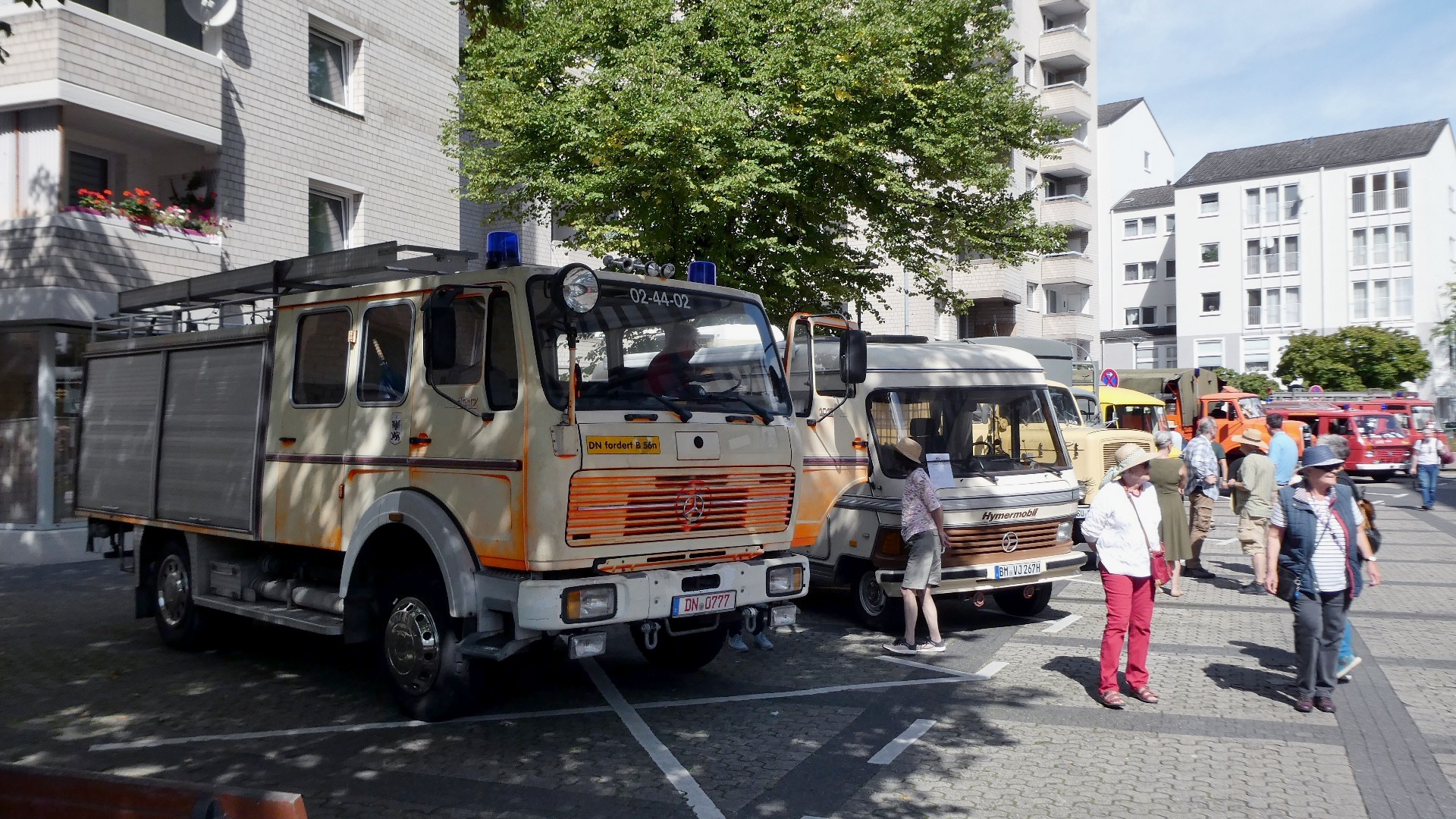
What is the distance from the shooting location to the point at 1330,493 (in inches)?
292

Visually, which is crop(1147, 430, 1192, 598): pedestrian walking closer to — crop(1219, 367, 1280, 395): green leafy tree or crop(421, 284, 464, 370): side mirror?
crop(421, 284, 464, 370): side mirror

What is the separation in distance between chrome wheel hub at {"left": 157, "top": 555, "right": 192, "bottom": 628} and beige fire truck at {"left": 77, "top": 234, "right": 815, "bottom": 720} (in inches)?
17.1

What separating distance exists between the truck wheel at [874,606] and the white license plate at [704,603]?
3155 mm

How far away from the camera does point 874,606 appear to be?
10055 mm

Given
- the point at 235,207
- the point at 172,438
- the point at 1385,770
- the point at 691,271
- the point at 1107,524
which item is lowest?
the point at 1385,770

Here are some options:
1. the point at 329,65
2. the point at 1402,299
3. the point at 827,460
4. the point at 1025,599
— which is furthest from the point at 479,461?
the point at 1402,299

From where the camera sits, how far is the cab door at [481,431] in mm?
6273

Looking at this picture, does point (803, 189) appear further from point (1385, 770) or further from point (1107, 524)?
point (1385, 770)

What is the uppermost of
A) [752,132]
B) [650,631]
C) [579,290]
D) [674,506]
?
[752,132]

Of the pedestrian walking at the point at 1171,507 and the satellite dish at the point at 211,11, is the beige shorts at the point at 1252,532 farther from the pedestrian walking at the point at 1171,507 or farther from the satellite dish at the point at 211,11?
the satellite dish at the point at 211,11

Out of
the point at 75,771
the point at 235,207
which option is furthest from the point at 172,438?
the point at 235,207

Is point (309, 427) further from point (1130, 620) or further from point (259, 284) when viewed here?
point (1130, 620)

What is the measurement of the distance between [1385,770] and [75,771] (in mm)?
5924

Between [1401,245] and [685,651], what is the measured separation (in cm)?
5641
